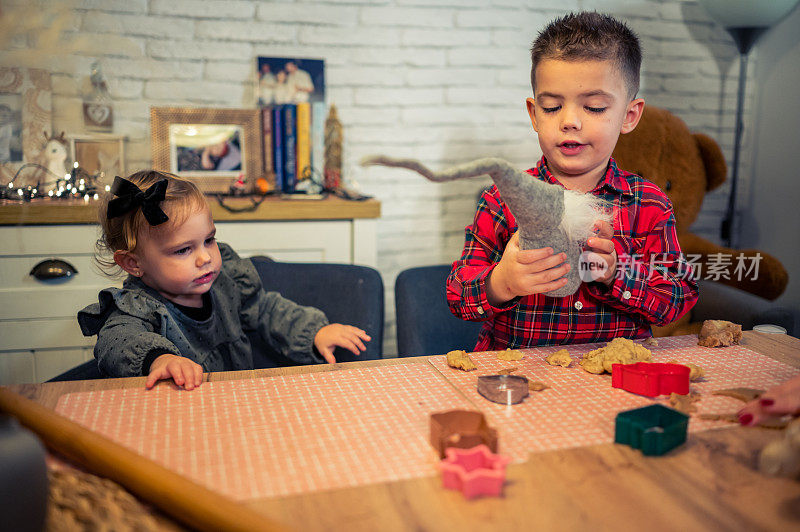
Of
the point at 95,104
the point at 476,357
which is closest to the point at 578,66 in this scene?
the point at 476,357

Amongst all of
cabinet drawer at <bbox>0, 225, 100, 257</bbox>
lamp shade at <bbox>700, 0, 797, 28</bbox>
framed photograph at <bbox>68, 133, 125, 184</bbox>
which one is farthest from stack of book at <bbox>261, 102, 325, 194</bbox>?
lamp shade at <bbox>700, 0, 797, 28</bbox>

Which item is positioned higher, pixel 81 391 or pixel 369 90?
pixel 369 90

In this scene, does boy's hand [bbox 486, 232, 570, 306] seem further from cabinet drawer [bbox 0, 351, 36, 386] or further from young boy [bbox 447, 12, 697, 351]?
cabinet drawer [bbox 0, 351, 36, 386]

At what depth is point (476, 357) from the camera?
993 millimetres

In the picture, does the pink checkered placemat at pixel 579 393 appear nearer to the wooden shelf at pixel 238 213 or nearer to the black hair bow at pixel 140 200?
the black hair bow at pixel 140 200

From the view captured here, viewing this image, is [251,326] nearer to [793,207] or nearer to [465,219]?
[465,219]

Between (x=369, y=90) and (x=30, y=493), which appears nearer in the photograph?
(x=30, y=493)

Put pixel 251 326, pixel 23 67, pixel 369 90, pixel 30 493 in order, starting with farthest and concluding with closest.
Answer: pixel 369 90, pixel 23 67, pixel 251 326, pixel 30 493

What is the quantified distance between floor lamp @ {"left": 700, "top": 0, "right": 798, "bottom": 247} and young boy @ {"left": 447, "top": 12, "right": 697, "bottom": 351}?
1.56 meters

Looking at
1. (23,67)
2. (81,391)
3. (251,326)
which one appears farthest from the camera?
(23,67)

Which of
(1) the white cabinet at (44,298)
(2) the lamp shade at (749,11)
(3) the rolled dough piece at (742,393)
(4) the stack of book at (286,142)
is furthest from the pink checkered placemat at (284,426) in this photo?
(2) the lamp shade at (749,11)

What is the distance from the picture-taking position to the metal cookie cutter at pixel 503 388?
815mm

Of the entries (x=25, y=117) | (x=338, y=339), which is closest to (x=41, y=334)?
(x=25, y=117)

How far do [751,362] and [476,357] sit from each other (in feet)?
1.33
